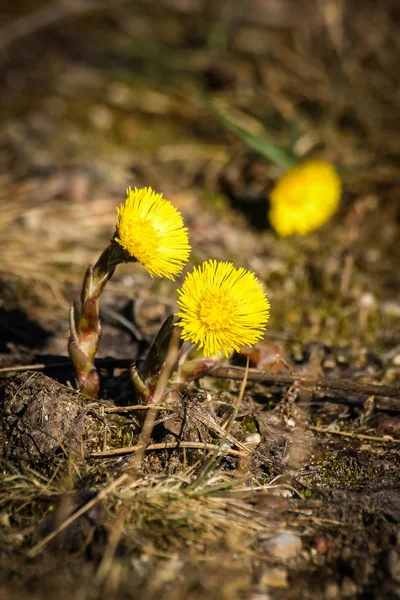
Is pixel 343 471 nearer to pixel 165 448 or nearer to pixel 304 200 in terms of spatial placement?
pixel 165 448

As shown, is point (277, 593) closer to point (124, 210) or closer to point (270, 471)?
point (270, 471)

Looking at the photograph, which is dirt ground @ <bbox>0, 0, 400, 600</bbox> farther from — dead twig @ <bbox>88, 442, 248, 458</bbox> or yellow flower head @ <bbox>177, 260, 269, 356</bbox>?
yellow flower head @ <bbox>177, 260, 269, 356</bbox>

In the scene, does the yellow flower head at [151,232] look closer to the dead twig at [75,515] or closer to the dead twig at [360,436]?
the dead twig at [75,515]

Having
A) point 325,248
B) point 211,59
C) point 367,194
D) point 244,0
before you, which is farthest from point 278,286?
point 244,0

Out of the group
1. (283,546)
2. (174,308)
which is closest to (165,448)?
(283,546)

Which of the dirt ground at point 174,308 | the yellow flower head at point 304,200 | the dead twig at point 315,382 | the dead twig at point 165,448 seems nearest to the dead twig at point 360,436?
the dirt ground at point 174,308
